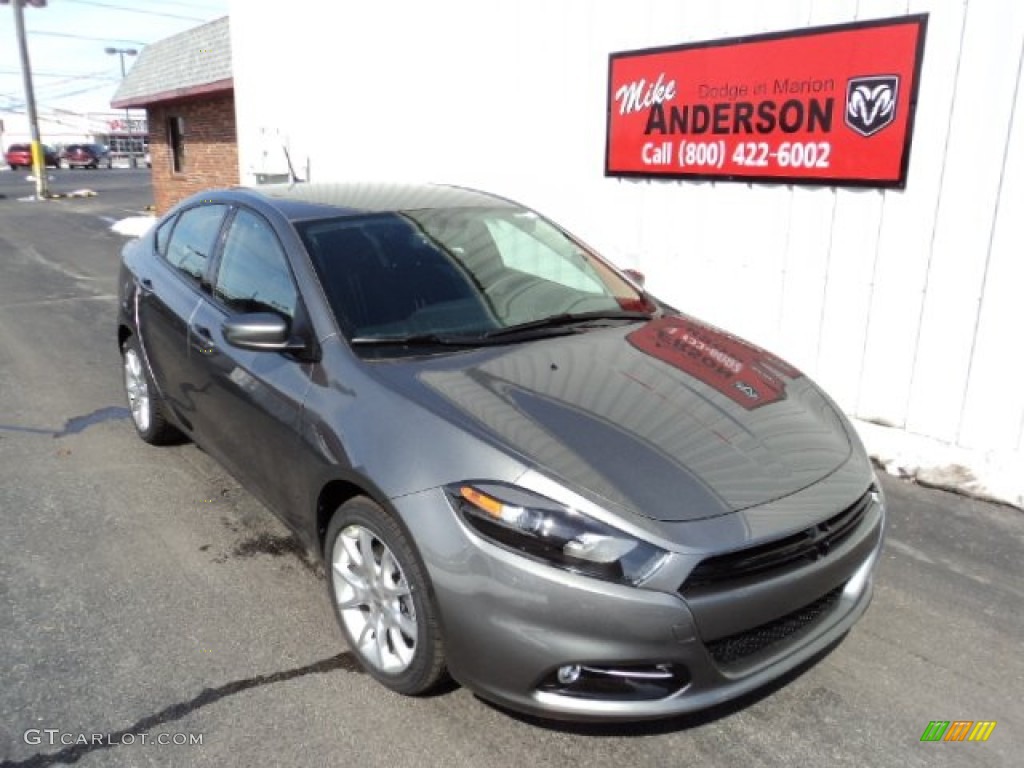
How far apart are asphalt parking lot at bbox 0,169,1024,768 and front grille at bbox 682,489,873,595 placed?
578mm

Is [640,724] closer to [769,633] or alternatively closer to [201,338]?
[769,633]

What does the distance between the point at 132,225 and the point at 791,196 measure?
16.5 m

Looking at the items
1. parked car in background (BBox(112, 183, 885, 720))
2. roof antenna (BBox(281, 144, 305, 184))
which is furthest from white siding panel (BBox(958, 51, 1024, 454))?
roof antenna (BBox(281, 144, 305, 184))

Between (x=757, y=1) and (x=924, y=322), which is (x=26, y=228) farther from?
(x=924, y=322)

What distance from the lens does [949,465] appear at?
15.3 feet

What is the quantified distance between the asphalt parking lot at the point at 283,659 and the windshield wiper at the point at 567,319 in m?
1.30

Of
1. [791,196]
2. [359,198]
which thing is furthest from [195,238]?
[791,196]

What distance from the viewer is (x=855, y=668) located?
297 centimetres

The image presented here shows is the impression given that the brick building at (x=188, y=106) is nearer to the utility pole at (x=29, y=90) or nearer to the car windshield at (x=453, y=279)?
the utility pole at (x=29, y=90)

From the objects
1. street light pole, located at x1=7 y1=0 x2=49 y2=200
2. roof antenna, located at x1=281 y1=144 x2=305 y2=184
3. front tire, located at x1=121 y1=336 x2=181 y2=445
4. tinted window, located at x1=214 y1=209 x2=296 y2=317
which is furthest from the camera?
street light pole, located at x1=7 y1=0 x2=49 y2=200

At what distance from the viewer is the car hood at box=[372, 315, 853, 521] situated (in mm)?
2410

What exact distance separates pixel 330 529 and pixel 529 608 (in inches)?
37.9

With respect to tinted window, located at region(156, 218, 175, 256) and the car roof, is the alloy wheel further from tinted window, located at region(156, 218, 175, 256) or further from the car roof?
tinted window, located at region(156, 218, 175, 256)

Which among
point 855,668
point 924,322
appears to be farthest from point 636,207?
point 855,668
